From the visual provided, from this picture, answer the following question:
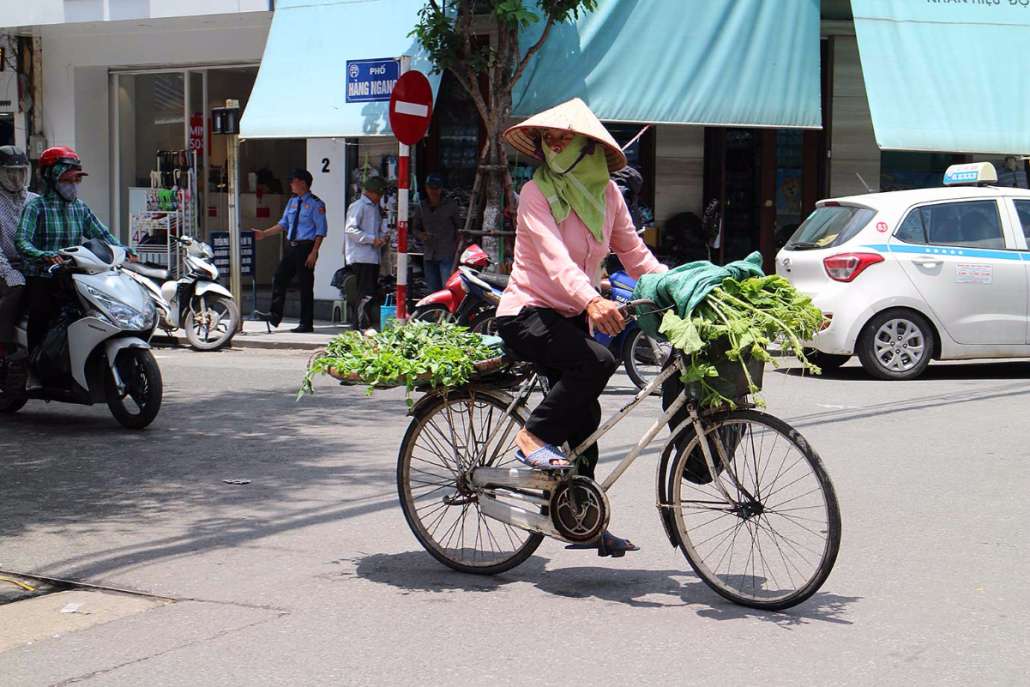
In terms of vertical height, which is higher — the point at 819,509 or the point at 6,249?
the point at 6,249

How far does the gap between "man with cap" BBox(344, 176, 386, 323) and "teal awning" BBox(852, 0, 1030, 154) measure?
Result: 5.87m

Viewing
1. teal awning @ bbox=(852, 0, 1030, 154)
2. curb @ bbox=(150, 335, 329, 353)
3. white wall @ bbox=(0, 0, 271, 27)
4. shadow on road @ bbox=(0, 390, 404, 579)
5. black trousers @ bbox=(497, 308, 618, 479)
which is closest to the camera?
black trousers @ bbox=(497, 308, 618, 479)

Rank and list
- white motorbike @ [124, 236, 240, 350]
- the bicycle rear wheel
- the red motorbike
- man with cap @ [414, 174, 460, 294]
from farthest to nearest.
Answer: man with cap @ [414, 174, 460, 294] → white motorbike @ [124, 236, 240, 350] → the red motorbike → the bicycle rear wheel

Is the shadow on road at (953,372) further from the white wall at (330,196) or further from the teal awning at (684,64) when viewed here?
the white wall at (330,196)

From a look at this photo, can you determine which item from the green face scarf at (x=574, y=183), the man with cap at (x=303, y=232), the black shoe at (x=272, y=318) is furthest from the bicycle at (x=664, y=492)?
the black shoe at (x=272, y=318)

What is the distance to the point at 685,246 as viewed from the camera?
1750 centimetres

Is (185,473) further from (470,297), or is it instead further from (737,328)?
(470,297)

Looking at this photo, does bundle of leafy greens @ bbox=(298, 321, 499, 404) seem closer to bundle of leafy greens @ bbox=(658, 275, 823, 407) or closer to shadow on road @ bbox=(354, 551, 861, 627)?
shadow on road @ bbox=(354, 551, 861, 627)

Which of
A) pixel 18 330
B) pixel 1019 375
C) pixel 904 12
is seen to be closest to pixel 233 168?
pixel 18 330

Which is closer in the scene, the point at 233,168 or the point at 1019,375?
the point at 1019,375

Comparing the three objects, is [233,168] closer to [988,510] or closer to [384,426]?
[384,426]

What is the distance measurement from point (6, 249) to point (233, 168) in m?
6.87

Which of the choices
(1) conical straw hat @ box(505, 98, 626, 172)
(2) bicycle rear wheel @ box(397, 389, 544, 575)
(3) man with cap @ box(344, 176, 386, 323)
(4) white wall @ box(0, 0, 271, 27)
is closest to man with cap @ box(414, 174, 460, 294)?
(3) man with cap @ box(344, 176, 386, 323)

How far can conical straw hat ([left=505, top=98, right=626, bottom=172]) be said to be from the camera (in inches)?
206
